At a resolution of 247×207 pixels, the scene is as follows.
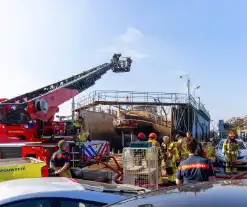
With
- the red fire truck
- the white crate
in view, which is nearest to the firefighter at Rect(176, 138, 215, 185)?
the white crate

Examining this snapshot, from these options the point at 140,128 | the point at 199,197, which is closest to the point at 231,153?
the point at 199,197

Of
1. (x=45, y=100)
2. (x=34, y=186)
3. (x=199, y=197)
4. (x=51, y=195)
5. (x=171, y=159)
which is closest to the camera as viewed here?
(x=199, y=197)

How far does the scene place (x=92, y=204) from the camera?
350 cm

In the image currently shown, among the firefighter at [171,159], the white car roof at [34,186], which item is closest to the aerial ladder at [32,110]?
the firefighter at [171,159]

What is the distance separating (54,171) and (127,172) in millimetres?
1761

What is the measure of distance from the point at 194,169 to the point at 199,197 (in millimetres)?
3019

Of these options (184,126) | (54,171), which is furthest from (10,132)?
(184,126)

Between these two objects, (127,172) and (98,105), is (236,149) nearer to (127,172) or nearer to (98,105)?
(127,172)

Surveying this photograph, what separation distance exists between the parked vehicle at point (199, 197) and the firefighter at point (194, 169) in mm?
2441

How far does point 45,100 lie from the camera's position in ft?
43.8

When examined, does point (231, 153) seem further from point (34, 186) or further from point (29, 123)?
point (34, 186)

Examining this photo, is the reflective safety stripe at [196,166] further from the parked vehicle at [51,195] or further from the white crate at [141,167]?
the white crate at [141,167]

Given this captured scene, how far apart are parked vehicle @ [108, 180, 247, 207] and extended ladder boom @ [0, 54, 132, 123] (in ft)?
34.7

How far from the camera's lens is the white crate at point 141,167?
7.99 metres
